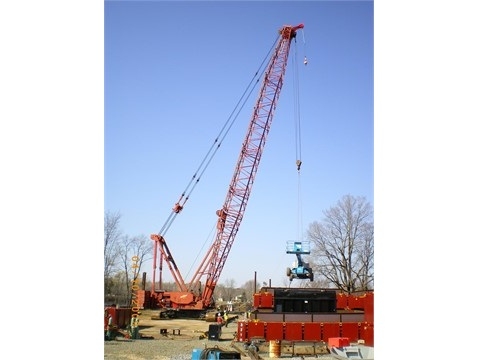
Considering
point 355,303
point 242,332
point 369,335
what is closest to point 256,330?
point 242,332

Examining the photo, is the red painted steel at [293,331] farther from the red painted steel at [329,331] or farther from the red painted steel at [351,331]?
the red painted steel at [351,331]

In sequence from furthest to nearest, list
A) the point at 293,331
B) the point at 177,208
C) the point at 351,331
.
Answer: the point at 177,208 → the point at 351,331 → the point at 293,331

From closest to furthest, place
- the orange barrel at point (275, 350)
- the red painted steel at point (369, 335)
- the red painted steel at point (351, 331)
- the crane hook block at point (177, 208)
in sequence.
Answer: the orange barrel at point (275, 350)
the red painted steel at point (369, 335)
the red painted steel at point (351, 331)
the crane hook block at point (177, 208)

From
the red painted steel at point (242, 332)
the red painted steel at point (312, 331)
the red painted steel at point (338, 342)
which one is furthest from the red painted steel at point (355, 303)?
the red painted steel at point (242, 332)

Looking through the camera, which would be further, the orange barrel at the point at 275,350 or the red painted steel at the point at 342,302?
the red painted steel at the point at 342,302

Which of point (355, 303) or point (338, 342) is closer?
point (338, 342)

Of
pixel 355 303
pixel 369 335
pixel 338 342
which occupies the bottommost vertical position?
pixel 338 342

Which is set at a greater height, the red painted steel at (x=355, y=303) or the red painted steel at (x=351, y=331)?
the red painted steel at (x=355, y=303)

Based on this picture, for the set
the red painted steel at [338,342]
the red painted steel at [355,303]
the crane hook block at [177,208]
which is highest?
the crane hook block at [177,208]

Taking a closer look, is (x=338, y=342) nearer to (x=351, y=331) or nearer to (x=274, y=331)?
(x=351, y=331)

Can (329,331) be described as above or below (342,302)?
below

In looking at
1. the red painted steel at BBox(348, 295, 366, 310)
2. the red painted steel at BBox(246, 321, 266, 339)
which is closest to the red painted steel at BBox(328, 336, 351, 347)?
the red painted steel at BBox(246, 321, 266, 339)
